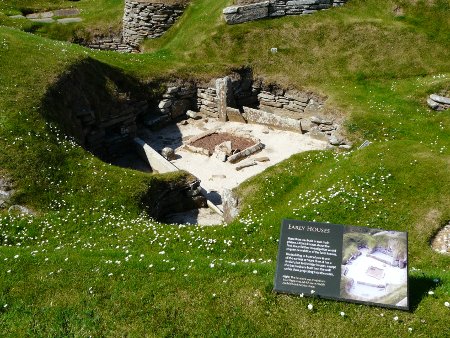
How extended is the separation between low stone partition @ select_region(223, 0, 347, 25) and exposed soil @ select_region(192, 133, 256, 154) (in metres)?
12.6

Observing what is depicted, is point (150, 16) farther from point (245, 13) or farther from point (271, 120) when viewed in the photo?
point (271, 120)

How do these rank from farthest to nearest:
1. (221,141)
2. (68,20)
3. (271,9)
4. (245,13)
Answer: (68,20), (271,9), (245,13), (221,141)

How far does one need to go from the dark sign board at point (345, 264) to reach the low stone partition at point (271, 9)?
30740mm

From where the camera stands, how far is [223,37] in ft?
128

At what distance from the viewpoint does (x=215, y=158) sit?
99.3 feet

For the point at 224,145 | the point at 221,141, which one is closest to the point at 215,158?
the point at 224,145

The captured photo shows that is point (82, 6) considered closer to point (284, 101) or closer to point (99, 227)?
point (284, 101)

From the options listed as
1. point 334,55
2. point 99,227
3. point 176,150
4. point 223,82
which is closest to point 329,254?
point 99,227

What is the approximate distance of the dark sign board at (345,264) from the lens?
11.4 m

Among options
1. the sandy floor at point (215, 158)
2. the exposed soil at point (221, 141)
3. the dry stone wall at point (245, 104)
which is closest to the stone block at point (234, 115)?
the dry stone wall at point (245, 104)

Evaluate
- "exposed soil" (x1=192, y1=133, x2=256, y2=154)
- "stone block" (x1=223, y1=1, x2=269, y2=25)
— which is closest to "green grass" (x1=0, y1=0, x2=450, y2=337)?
"stone block" (x1=223, y1=1, x2=269, y2=25)

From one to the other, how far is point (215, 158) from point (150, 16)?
21.6 meters

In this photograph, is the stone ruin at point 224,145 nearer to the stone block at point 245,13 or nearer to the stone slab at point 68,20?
the stone block at point 245,13

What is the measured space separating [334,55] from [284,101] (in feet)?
19.9
